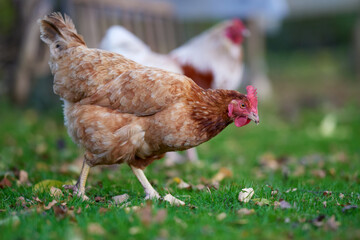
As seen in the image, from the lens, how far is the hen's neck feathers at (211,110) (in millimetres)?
3576

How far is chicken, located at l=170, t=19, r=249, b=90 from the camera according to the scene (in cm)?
649

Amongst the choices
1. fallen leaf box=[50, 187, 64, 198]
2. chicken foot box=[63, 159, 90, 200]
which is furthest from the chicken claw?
fallen leaf box=[50, 187, 64, 198]

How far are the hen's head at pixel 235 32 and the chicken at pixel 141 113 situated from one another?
3239 mm

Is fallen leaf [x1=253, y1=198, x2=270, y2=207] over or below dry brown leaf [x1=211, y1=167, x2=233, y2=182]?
over

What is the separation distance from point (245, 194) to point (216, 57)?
3.64m

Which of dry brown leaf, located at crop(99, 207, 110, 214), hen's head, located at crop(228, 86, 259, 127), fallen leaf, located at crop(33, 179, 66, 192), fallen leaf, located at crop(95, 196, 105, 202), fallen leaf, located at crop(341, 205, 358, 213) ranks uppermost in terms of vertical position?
hen's head, located at crop(228, 86, 259, 127)

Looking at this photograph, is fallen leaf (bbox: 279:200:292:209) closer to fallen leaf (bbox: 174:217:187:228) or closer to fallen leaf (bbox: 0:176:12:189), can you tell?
fallen leaf (bbox: 174:217:187:228)

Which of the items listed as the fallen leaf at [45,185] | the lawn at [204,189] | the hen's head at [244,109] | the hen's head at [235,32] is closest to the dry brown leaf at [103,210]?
the lawn at [204,189]

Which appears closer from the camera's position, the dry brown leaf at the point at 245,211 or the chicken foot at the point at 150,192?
the dry brown leaf at the point at 245,211

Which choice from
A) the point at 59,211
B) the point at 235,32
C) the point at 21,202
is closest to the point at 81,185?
the point at 21,202

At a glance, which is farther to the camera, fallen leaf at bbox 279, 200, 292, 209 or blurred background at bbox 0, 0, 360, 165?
blurred background at bbox 0, 0, 360, 165

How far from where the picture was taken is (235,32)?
263 inches

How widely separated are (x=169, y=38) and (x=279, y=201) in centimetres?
662

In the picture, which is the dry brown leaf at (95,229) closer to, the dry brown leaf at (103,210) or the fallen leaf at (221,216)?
the dry brown leaf at (103,210)
